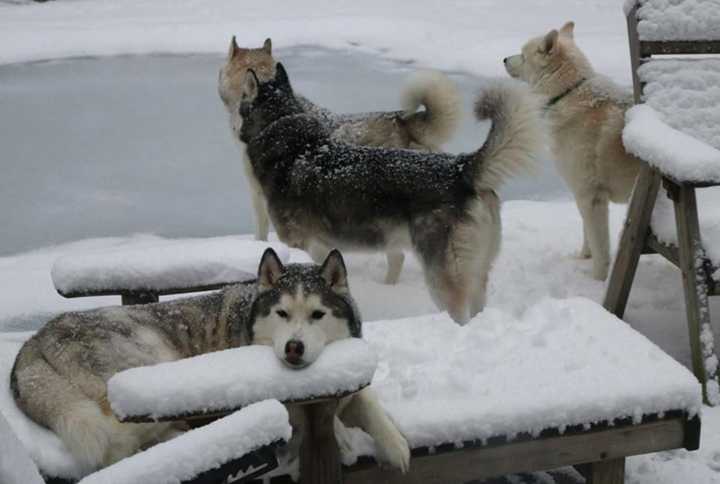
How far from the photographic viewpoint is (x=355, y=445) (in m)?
2.28

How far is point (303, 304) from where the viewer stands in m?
2.36

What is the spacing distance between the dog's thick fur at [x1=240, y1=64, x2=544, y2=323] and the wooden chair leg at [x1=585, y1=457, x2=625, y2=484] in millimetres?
1218

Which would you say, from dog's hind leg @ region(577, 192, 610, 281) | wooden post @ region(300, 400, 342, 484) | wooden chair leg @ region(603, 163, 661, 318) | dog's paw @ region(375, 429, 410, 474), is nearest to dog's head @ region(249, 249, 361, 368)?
wooden post @ region(300, 400, 342, 484)

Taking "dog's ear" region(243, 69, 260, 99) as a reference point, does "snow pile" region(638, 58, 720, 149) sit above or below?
below

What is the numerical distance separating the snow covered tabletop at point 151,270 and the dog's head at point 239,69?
1.72 meters

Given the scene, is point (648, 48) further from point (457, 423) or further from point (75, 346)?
point (75, 346)

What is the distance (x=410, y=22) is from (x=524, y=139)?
8117mm

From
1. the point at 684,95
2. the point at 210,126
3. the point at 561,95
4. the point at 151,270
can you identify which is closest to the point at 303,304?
the point at 151,270

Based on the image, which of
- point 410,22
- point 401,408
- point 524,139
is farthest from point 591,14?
point 401,408

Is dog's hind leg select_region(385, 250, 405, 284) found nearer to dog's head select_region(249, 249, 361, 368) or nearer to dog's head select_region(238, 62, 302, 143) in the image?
dog's head select_region(238, 62, 302, 143)

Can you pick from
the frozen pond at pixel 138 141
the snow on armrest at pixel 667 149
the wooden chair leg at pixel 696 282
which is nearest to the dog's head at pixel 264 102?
the frozen pond at pixel 138 141

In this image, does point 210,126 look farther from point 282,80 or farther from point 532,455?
point 532,455

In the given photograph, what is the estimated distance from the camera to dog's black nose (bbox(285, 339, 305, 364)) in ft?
6.84

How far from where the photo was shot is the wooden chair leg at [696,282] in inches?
129
